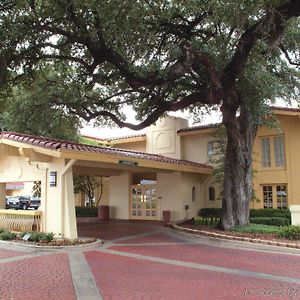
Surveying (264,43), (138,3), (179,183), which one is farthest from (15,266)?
(179,183)

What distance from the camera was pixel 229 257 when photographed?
35.4 ft

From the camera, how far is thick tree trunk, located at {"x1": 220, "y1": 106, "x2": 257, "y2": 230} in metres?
15.5

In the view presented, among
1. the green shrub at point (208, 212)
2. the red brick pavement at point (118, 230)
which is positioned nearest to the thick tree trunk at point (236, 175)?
the red brick pavement at point (118, 230)

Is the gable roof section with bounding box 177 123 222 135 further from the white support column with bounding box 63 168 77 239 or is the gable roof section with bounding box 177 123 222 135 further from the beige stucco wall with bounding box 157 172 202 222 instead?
the white support column with bounding box 63 168 77 239

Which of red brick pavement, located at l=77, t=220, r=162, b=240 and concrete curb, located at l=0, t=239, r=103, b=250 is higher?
concrete curb, located at l=0, t=239, r=103, b=250

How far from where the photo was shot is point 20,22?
9367 millimetres

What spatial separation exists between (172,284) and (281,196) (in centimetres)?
1505

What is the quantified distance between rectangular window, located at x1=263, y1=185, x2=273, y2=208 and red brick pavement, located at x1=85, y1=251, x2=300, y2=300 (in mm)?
13380

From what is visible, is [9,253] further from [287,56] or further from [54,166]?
[287,56]

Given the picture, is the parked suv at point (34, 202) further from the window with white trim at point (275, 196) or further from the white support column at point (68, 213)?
the white support column at point (68, 213)

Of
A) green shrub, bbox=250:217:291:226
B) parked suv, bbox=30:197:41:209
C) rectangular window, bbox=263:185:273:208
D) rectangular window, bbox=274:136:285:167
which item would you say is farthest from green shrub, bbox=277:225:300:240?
parked suv, bbox=30:197:41:209

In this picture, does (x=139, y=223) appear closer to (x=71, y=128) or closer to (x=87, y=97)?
(x=71, y=128)

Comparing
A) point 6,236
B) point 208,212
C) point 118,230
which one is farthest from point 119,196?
point 6,236

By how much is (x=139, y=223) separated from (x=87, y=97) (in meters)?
7.47
